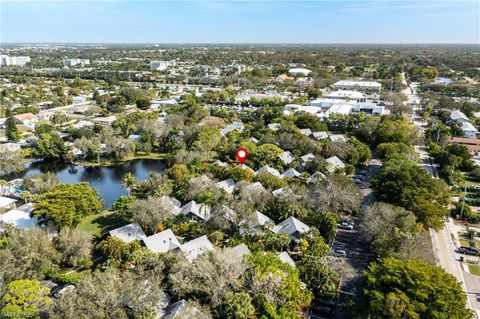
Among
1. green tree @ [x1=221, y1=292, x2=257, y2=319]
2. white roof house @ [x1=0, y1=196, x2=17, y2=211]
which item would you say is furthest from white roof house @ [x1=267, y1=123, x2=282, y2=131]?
green tree @ [x1=221, y1=292, x2=257, y2=319]

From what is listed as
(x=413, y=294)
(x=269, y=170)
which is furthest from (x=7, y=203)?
(x=413, y=294)

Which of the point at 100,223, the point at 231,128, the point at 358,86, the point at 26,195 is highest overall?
the point at 358,86

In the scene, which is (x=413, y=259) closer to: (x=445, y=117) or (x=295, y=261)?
(x=295, y=261)

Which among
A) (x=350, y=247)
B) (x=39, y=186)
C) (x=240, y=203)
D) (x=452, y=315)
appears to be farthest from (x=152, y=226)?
(x=452, y=315)

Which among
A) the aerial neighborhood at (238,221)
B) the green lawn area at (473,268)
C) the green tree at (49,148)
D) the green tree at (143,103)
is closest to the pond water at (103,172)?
the aerial neighborhood at (238,221)

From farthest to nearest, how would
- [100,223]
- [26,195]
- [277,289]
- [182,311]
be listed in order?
[26,195], [100,223], [277,289], [182,311]

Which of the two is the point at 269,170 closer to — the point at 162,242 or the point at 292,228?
the point at 292,228
